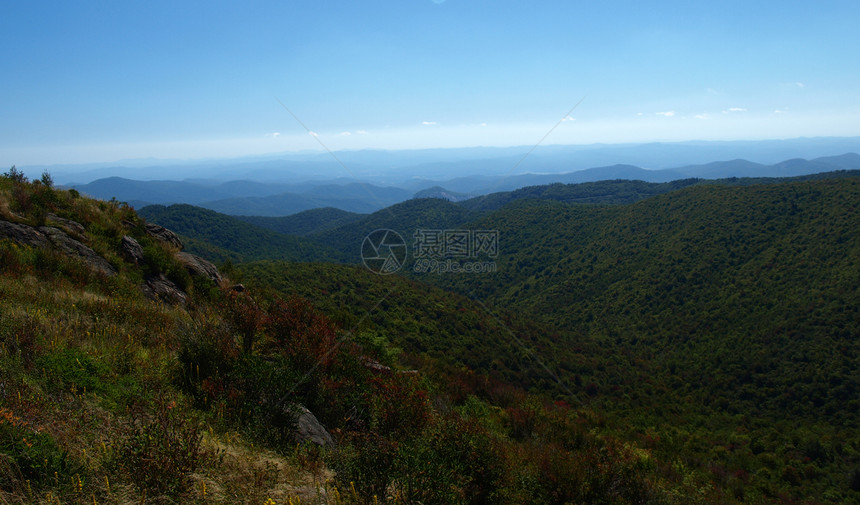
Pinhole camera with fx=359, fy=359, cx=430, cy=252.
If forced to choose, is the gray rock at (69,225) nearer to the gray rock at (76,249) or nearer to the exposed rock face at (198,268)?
the gray rock at (76,249)

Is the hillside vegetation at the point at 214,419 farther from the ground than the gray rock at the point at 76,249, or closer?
closer

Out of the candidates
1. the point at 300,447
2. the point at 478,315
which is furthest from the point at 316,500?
the point at 478,315

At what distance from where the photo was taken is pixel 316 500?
3154 millimetres

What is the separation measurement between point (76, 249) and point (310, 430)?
7.31 m

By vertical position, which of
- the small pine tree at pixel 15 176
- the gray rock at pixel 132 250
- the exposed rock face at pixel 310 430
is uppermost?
the small pine tree at pixel 15 176

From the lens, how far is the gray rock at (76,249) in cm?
751

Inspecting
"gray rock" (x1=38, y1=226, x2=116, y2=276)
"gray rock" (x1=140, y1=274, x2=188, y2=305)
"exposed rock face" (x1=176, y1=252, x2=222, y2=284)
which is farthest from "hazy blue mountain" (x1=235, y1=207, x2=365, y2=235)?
"gray rock" (x1=38, y1=226, x2=116, y2=276)

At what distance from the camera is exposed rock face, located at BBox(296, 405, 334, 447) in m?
4.29

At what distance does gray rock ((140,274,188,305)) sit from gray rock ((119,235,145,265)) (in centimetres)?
68

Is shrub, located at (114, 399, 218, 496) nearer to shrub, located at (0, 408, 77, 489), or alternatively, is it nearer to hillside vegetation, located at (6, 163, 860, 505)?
hillside vegetation, located at (6, 163, 860, 505)

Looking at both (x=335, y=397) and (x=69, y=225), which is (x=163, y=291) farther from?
(x=335, y=397)

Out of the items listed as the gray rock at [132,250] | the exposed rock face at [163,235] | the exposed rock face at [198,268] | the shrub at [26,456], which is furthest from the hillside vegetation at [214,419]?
the exposed rock face at [163,235]

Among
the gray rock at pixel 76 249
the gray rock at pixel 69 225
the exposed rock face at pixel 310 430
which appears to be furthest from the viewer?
the gray rock at pixel 69 225

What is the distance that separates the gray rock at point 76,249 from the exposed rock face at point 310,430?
5988 mm
